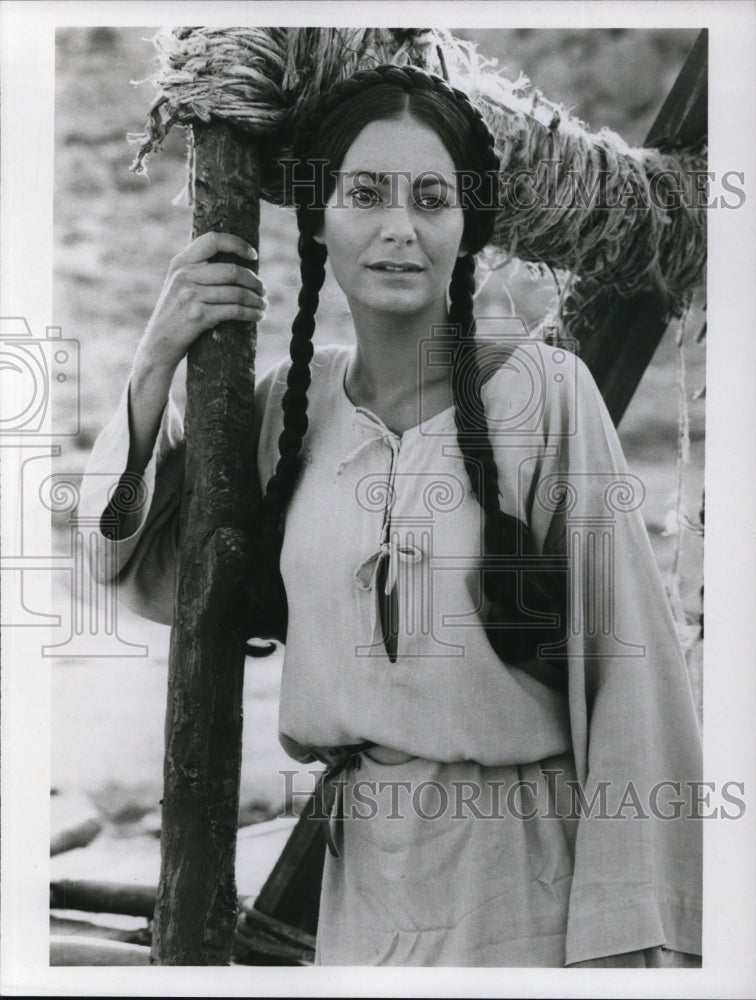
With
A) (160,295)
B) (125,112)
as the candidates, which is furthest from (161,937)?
(125,112)

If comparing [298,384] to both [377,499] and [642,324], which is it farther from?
[642,324]

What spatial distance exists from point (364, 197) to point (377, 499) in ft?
1.70

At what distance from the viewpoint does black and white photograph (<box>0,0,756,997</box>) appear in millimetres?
2080

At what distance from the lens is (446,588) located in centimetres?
208

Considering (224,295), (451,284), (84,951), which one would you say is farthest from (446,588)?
(84,951)

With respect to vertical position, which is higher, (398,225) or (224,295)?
(398,225)

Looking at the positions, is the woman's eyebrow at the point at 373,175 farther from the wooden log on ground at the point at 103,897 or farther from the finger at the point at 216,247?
the wooden log on ground at the point at 103,897

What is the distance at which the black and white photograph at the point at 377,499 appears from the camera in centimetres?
208

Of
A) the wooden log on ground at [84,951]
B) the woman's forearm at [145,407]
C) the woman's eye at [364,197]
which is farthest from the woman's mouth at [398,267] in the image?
the wooden log on ground at [84,951]

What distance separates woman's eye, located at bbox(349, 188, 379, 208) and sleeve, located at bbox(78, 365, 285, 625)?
0.31 meters

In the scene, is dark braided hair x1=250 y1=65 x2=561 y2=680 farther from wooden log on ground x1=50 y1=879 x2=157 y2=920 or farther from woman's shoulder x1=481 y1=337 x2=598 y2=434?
wooden log on ground x1=50 y1=879 x2=157 y2=920

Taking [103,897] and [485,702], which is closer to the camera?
[485,702]

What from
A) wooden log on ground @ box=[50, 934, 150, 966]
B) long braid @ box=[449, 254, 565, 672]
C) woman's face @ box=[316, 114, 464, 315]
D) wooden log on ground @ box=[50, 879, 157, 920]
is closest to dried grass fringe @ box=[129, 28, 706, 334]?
woman's face @ box=[316, 114, 464, 315]

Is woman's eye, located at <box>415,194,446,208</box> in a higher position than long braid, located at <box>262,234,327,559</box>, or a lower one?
higher
